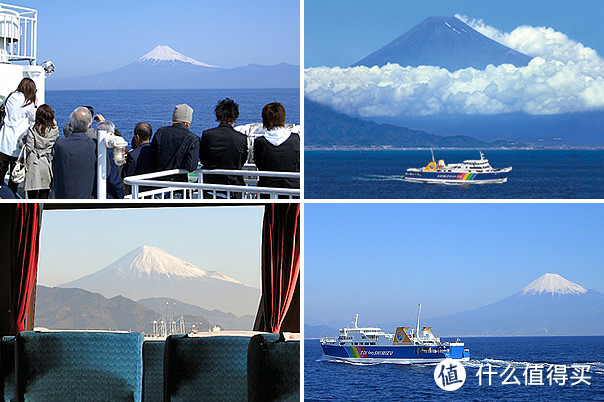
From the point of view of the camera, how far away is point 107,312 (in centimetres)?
2442

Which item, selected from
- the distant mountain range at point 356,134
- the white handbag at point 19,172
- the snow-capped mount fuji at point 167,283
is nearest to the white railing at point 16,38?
the white handbag at point 19,172

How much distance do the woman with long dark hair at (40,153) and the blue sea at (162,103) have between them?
5440 cm

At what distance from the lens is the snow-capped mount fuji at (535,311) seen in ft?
194

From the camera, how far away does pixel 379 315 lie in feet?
194

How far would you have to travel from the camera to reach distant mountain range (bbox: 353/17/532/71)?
69.8 metres

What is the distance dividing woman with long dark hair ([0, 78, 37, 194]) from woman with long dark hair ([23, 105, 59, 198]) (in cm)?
48

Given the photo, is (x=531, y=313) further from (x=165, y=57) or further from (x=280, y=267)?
(x=280, y=267)

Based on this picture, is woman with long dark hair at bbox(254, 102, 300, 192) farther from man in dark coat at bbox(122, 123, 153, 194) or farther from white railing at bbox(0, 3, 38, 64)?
white railing at bbox(0, 3, 38, 64)

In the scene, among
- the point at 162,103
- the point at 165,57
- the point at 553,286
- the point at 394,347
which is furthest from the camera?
the point at 162,103

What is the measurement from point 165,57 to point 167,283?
52.1 m

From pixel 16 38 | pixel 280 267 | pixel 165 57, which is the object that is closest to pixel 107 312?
pixel 16 38

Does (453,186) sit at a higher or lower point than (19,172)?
higher

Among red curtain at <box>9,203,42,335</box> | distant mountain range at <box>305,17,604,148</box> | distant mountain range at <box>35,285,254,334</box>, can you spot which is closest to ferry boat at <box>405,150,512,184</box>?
distant mountain range at <box>305,17,604,148</box>

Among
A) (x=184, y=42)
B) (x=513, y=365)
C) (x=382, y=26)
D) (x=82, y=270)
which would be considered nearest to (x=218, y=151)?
(x=82, y=270)
